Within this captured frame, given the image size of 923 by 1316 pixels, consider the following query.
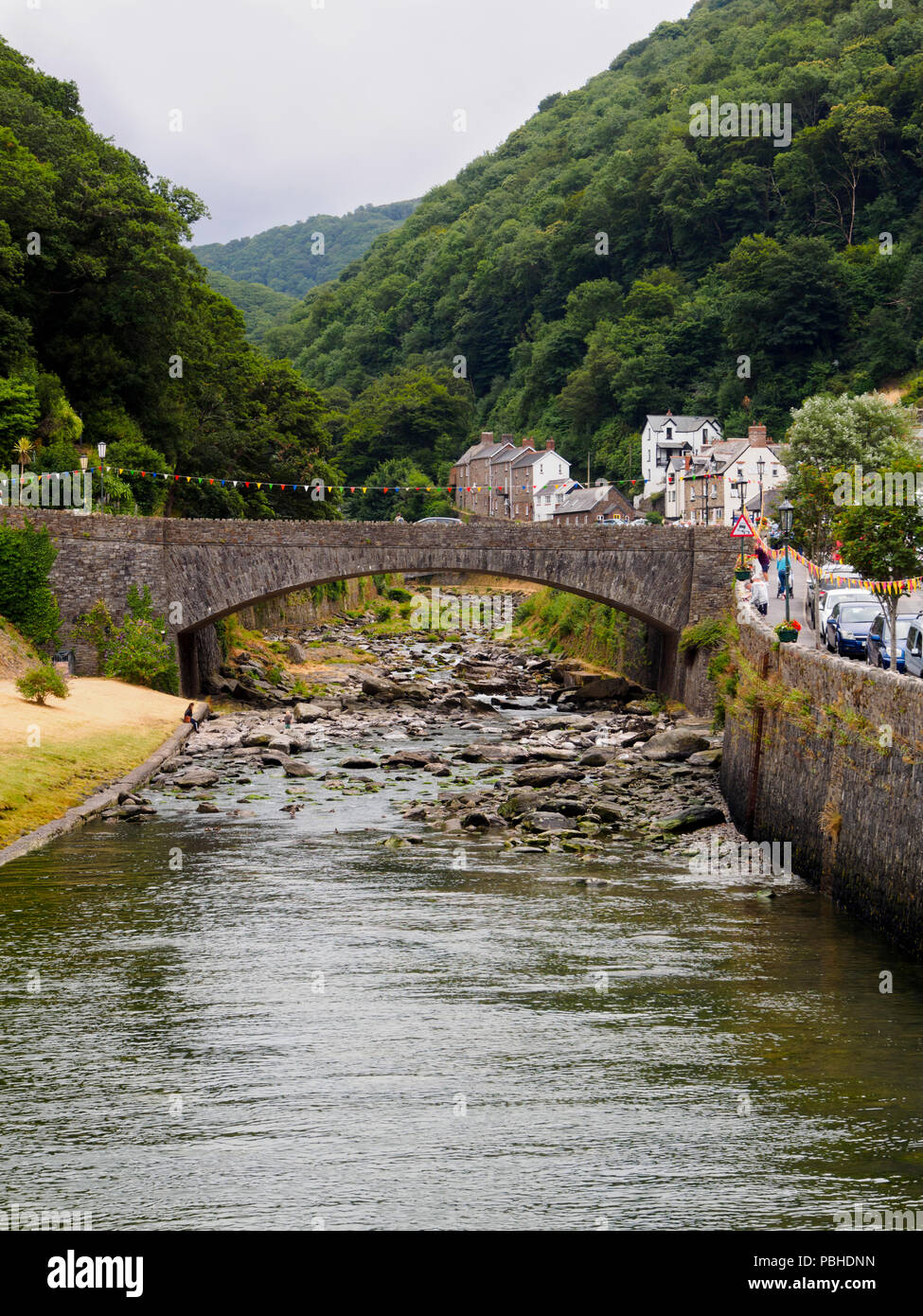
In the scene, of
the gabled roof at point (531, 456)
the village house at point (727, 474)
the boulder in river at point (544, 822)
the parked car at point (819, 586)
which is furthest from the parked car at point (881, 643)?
the gabled roof at point (531, 456)

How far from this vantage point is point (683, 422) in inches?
4471

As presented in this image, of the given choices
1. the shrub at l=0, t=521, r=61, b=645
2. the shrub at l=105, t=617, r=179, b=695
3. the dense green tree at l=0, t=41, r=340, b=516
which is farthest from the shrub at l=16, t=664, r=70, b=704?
the dense green tree at l=0, t=41, r=340, b=516

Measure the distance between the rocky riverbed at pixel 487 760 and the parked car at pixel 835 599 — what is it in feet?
16.1

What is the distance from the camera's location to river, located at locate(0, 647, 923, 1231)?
1236 centimetres

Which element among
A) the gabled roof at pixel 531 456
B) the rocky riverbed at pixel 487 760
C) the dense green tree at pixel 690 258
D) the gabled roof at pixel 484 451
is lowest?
the rocky riverbed at pixel 487 760

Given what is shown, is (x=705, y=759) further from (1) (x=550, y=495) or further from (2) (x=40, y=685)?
(1) (x=550, y=495)

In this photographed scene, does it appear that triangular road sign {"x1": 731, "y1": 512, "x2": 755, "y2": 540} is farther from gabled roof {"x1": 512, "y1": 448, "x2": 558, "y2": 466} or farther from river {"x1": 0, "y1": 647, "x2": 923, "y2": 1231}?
gabled roof {"x1": 512, "y1": 448, "x2": 558, "y2": 466}

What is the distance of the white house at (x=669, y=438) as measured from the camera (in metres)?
112

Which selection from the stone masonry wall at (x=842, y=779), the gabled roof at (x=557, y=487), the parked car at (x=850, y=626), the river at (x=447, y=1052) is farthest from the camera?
the gabled roof at (x=557, y=487)

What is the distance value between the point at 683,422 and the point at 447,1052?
103 meters

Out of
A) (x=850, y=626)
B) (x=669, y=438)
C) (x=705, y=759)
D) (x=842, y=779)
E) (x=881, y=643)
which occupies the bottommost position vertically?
(x=705, y=759)

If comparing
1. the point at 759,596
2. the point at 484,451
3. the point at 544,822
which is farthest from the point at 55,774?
the point at 484,451

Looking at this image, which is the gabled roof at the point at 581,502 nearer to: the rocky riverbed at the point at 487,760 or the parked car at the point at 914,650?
the rocky riverbed at the point at 487,760

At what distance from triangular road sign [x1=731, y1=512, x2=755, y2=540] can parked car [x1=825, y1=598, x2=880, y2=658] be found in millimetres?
16031
